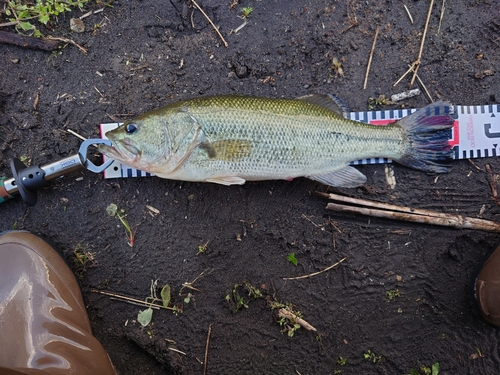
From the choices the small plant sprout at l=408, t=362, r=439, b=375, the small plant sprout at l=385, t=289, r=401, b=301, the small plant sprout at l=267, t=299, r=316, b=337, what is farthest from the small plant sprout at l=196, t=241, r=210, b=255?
the small plant sprout at l=408, t=362, r=439, b=375

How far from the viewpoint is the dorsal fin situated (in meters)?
3.79

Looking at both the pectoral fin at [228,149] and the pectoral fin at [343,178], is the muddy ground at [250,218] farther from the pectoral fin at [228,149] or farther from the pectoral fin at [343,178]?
the pectoral fin at [228,149]

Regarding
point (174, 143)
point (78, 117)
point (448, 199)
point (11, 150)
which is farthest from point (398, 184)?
point (11, 150)

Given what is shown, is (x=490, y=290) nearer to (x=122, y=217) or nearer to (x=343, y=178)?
(x=343, y=178)

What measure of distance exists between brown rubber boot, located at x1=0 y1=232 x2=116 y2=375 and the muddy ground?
9.9 inches

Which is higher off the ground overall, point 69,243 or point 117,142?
point 117,142

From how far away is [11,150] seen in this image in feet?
13.1

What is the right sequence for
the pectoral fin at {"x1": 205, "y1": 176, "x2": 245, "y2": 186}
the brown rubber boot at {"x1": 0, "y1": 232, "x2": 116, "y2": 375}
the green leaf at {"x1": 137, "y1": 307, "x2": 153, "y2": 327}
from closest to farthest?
the brown rubber boot at {"x1": 0, "y1": 232, "x2": 116, "y2": 375} < the pectoral fin at {"x1": 205, "y1": 176, "x2": 245, "y2": 186} < the green leaf at {"x1": 137, "y1": 307, "x2": 153, "y2": 327}

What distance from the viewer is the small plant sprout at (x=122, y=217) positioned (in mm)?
3977

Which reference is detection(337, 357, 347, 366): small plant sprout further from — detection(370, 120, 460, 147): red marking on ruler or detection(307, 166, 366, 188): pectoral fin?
detection(370, 120, 460, 147): red marking on ruler

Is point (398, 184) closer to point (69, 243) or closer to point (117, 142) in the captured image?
point (117, 142)

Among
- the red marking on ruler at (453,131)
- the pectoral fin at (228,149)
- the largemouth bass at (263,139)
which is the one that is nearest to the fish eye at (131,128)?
the largemouth bass at (263,139)

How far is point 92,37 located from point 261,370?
12.9 ft

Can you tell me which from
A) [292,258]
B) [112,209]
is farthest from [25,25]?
[292,258]
